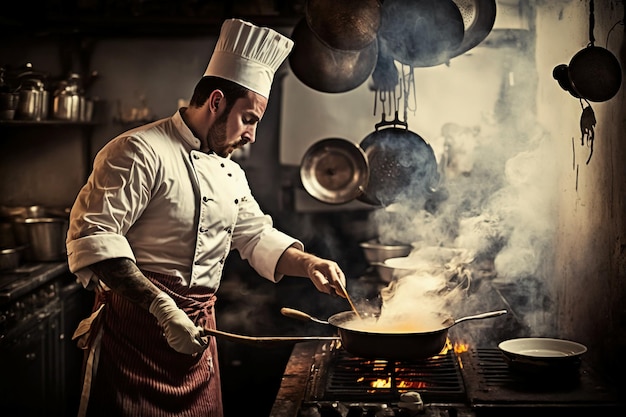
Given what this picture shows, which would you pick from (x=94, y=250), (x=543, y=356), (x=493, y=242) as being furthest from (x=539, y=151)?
(x=94, y=250)

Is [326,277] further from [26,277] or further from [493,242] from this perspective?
[26,277]

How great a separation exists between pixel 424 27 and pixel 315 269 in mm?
1256

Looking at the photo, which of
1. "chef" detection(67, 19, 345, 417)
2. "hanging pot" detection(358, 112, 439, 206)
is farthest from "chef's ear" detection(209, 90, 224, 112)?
"hanging pot" detection(358, 112, 439, 206)

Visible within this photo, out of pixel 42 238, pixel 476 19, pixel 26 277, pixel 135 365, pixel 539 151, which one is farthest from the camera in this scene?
pixel 42 238

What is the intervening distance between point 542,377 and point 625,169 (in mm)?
842

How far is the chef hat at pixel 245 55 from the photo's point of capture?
2.81 m

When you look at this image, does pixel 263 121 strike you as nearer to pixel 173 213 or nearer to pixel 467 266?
pixel 467 266

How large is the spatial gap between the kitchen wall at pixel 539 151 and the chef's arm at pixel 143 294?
160 cm

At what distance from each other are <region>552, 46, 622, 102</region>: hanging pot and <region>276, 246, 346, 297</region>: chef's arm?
4.08 ft

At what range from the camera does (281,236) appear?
127 inches

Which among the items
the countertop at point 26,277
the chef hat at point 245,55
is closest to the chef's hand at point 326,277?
the chef hat at point 245,55

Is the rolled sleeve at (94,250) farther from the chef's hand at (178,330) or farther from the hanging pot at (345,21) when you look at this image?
the hanging pot at (345,21)

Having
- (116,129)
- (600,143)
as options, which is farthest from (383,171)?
→ (116,129)

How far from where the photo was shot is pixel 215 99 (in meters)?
2.78
